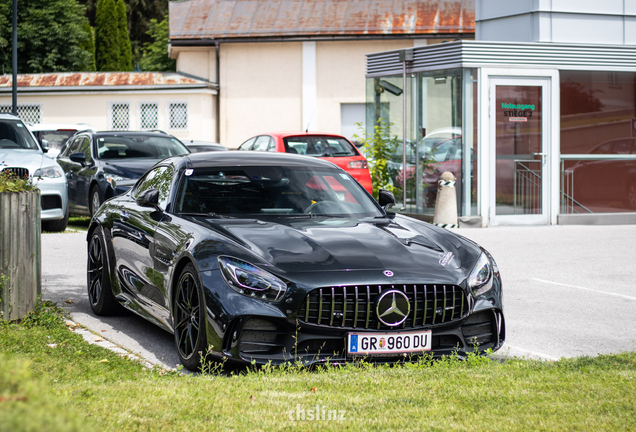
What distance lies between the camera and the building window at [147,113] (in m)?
31.6

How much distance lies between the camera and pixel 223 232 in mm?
5191

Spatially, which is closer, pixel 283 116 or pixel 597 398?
pixel 597 398

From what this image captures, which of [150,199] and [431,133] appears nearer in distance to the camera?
[150,199]

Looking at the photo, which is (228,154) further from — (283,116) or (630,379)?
(283,116)

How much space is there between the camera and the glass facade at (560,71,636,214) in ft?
54.1

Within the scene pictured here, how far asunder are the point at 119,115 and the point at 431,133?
1872 centimetres

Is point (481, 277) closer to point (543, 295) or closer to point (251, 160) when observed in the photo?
point (251, 160)

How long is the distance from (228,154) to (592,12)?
12.9 m

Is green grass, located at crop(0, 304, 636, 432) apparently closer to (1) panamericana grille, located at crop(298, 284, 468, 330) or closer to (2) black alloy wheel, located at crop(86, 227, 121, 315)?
(1) panamericana grille, located at crop(298, 284, 468, 330)

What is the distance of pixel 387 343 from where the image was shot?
15.4ft

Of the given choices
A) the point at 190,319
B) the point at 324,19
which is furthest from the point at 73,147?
the point at 324,19

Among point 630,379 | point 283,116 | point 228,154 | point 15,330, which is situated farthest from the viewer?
point 283,116

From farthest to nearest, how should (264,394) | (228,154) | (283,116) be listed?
1. (283,116)
2. (228,154)
3. (264,394)

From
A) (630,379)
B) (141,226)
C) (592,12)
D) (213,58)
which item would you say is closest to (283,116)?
(213,58)
